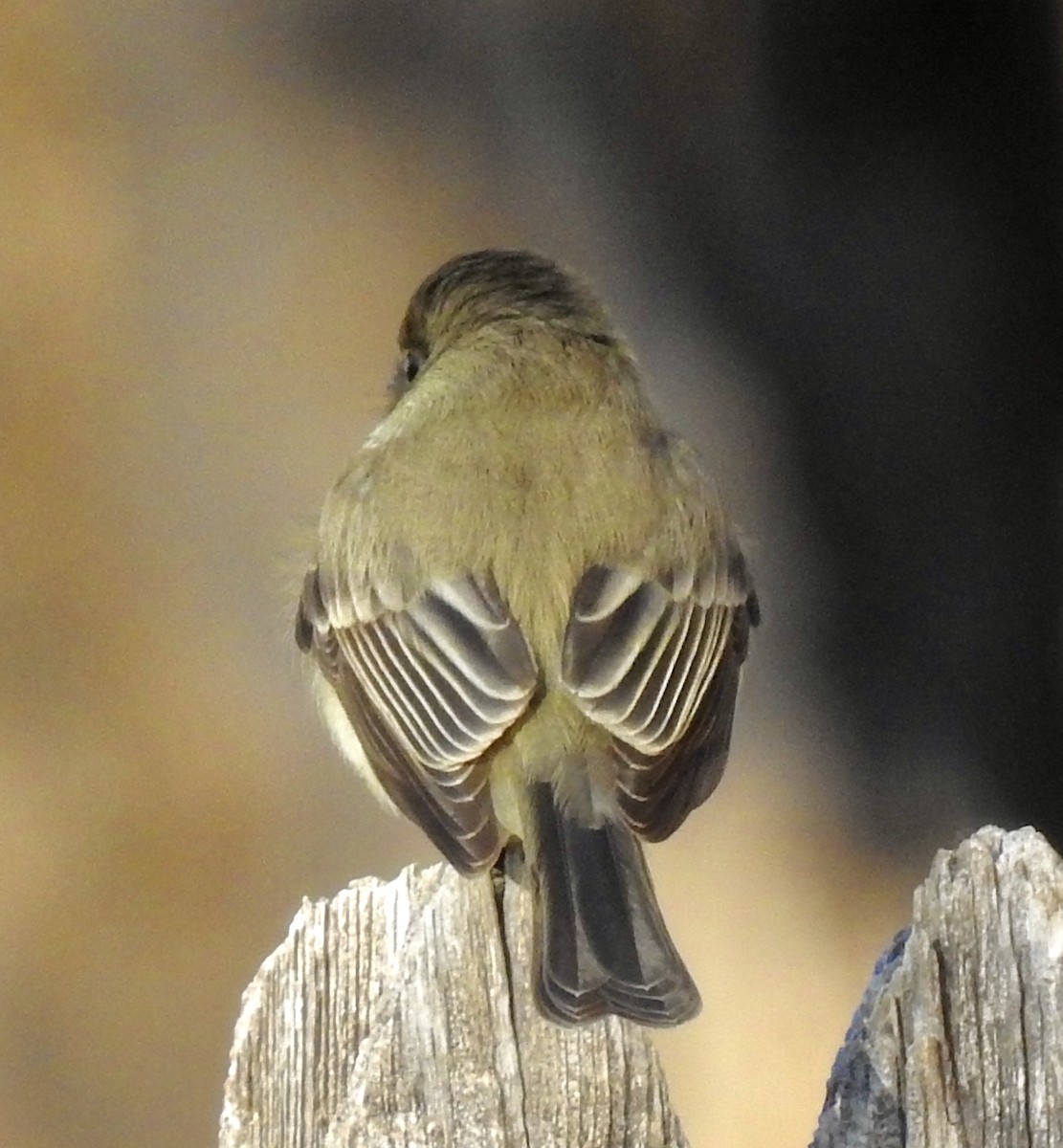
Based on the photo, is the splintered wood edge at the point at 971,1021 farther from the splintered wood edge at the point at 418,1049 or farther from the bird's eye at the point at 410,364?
the bird's eye at the point at 410,364

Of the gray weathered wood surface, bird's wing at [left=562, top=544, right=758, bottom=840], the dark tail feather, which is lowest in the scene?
the gray weathered wood surface

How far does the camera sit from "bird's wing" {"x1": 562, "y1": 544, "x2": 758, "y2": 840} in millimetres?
2000

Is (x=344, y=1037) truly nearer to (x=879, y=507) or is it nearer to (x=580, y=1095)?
(x=580, y=1095)

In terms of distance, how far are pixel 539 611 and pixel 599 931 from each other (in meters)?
0.57

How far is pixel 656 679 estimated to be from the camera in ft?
7.09

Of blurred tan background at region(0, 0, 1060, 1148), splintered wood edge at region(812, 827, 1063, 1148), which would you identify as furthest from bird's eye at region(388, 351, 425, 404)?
splintered wood edge at region(812, 827, 1063, 1148)

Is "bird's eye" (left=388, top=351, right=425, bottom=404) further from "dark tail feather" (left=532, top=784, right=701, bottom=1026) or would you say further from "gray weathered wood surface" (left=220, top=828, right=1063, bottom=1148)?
"gray weathered wood surface" (left=220, top=828, right=1063, bottom=1148)

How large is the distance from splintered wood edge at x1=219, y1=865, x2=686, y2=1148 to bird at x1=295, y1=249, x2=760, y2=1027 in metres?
0.12

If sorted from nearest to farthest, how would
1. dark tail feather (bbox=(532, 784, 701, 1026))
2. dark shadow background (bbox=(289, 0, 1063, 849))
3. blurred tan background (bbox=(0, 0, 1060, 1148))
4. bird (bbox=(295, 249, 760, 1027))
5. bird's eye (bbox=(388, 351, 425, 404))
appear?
dark tail feather (bbox=(532, 784, 701, 1026)), bird (bbox=(295, 249, 760, 1027)), bird's eye (bbox=(388, 351, 425, 404)), blurred tan background (bbox=(0, 0, 1060, 1148)), dark shadow background (bbox=(289, 0, 1063, 849))

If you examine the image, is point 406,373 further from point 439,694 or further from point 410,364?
point 439,694

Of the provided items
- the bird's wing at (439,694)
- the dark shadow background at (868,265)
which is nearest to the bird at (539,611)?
the bird's wing at (439,694)

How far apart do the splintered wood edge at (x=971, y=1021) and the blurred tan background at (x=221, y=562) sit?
155 centimetres

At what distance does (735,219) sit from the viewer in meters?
3.23

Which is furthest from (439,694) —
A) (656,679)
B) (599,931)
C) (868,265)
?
(868,265)
